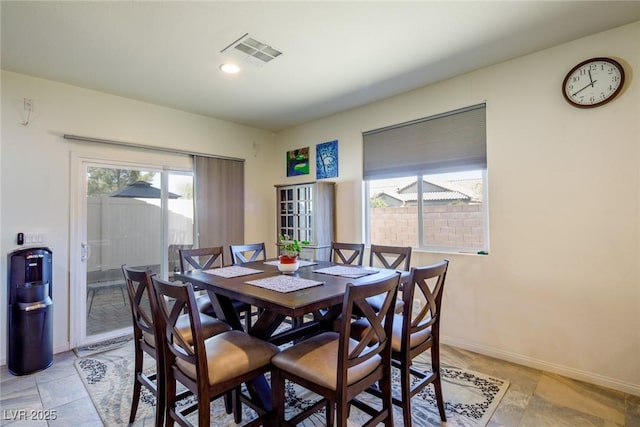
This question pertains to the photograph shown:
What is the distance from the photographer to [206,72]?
2.84 meters

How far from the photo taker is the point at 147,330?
5.83 feet

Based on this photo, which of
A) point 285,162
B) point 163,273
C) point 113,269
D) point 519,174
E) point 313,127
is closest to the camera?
point 519,174

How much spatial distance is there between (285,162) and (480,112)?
2.75 metres

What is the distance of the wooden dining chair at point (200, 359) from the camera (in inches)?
55.1

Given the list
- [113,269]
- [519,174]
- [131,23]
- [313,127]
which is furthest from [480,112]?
[113,269]

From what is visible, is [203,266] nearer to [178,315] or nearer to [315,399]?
[178,315]

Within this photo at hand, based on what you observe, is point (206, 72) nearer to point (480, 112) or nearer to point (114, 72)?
point (114, 72)

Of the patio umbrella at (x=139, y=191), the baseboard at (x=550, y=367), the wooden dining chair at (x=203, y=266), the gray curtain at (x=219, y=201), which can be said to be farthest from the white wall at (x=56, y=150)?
the baseboard at (x=550, y=367)

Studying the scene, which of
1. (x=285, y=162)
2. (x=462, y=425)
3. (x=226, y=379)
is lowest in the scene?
(x=462, y=425)

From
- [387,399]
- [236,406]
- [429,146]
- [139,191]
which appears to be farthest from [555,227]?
[139,191]

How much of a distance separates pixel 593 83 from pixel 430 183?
4.78ft

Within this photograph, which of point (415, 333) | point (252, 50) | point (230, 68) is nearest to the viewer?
point (415, 333)

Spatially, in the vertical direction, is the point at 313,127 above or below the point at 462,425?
above

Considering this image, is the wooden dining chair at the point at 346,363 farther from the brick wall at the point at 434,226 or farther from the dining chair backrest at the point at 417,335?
Answer: the brick wall at the point at 434,226
